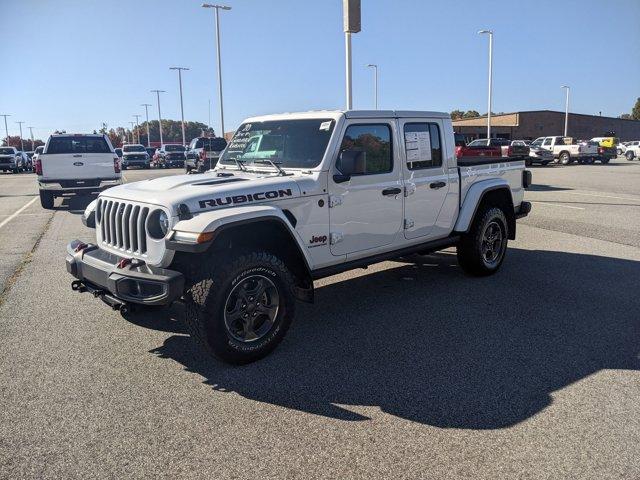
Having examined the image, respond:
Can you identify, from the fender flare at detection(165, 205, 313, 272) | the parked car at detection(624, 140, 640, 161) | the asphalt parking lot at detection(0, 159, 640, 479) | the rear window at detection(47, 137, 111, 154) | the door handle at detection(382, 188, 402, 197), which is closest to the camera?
the asphalt parking lot at detection(0, 159, 640, 479)

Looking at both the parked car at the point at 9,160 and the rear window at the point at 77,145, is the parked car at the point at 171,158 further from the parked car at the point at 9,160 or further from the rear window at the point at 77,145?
the rear window at the point at 77,145

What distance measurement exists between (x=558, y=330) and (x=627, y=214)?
8.52 meters

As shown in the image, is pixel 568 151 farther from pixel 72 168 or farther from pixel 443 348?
pixel 443 348

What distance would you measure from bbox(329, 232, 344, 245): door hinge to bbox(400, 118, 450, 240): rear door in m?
0.99

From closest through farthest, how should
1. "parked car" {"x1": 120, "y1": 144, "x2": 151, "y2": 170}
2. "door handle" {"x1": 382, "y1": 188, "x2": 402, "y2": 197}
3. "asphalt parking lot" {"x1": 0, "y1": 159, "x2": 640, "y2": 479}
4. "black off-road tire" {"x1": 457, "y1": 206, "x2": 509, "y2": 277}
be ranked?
"asphalt parking lot" {"x1": 0, "y1": 159, "x2": 640, "y2": 479} → "door handle" {"x1": 382, "y1": 188, "x2": 402, "y2": 197} → "black off-road tire" {"x1": 457, "y1": 206, "x2": 509, "y2": 277} → "parked car" {"x1": 120, "y1": 144, "x2": 151, "y2": 170}

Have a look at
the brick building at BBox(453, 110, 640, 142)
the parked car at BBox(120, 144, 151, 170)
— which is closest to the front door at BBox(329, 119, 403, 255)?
the parked car at BBox(120, 144, 151, 170)

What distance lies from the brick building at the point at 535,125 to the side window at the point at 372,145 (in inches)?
2440

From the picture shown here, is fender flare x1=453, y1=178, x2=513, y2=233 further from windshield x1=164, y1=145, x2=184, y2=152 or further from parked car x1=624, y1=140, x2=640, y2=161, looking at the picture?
parked car x1=624, y1=140, x2=640, y2=161

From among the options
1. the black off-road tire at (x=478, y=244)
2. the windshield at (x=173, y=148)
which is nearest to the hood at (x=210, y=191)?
the black off-road tire at (x=478, y=244)

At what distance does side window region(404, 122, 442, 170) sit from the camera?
5.75m

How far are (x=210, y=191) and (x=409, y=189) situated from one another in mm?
2235

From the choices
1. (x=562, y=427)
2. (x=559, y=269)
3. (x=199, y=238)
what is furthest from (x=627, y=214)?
(x=199, y=238)

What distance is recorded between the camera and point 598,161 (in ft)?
133

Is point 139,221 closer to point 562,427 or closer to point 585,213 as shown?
point 562,427
